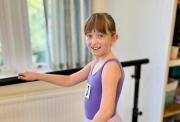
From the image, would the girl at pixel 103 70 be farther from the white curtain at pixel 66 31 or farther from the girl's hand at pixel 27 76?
the white curtain at pixel 66 31

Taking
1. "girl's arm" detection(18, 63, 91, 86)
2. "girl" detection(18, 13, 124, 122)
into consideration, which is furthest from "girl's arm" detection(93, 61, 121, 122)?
"girl's arm" detection(18, 63, 91, 86)

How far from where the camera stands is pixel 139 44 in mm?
1681

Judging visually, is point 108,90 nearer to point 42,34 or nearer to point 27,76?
point 27,76

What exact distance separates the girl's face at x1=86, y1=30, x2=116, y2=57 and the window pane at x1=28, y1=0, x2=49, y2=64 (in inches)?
30.2

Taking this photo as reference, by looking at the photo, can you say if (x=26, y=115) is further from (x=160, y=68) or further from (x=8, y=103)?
(x=160, y=68)

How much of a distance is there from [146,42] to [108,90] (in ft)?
2.47

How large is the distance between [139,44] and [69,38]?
1.61ft

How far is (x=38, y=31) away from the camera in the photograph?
172 cm

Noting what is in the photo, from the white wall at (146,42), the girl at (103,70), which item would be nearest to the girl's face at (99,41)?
the girl at (103,70)

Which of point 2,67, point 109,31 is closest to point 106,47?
point 109,31

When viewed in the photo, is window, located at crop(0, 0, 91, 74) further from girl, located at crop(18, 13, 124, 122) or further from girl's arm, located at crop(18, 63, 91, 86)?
girl, located at crop(18, 13, 124, 122)

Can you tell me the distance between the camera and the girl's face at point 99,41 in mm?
995

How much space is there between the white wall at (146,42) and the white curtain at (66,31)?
6.2 inches

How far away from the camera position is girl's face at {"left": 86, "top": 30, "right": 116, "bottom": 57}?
3.26ft
